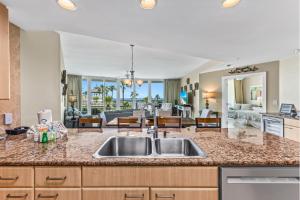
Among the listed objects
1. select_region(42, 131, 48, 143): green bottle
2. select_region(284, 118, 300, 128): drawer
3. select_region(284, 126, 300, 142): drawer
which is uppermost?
select_region(42, 131, 48, 143): green bottle

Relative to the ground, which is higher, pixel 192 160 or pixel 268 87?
pixel 268 87

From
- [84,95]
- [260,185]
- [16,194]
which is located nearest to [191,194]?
[260,185]

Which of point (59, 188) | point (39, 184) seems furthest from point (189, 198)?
point (39, 184)

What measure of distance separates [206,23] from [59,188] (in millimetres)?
2447

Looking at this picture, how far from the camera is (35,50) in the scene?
3312 millimetres

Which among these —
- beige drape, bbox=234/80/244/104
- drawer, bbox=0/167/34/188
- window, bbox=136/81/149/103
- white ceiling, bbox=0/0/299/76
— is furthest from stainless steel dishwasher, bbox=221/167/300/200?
window, bbox=136/81/149/103

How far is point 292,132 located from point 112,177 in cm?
391

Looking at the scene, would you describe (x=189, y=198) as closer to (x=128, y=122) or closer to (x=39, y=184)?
(x=39, y=184)

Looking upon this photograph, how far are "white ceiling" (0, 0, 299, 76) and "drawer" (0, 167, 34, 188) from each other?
169 centimetres

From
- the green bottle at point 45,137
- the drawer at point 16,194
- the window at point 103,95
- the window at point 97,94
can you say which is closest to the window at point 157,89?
the window at point 103,95

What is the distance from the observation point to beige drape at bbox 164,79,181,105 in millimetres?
12477

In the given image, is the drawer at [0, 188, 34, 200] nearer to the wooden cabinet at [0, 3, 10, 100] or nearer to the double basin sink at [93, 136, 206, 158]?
the double basin sink at [93, 136, 206, 158]

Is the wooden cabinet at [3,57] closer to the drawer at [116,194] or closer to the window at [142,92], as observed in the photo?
the drawer at [116,194]

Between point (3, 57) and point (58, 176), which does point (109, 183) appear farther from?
point (3, 57)
